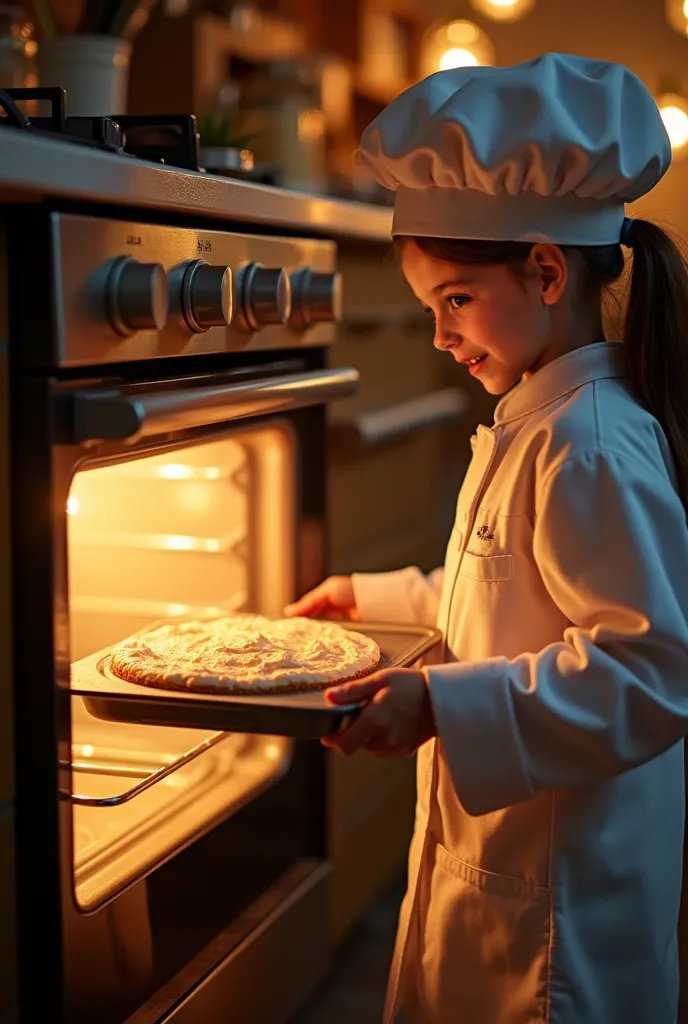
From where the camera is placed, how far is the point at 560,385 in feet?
3.79

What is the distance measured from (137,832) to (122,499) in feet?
1.38

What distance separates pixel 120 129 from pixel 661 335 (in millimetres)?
556

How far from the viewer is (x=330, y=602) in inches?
56.5

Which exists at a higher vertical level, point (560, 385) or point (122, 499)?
point (560, 385)

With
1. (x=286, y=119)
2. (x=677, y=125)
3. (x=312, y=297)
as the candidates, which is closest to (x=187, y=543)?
(x=312, y=297)

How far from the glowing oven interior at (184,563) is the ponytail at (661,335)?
43 cm

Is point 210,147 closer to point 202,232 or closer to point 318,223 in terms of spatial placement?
point 318,223

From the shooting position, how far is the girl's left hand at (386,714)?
3.38 ft

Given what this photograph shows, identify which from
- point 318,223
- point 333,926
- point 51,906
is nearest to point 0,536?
point 51,906

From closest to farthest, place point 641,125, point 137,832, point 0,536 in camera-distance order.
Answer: point 0,536 < point 641,125 < point 137,832

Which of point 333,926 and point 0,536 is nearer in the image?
point 0,536

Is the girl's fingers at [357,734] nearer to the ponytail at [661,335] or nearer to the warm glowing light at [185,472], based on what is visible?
the ponytail at [661,335]

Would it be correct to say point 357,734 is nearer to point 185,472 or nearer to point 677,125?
point 185,472

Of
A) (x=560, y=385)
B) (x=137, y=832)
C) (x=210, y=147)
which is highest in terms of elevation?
(x=210, y=147)
